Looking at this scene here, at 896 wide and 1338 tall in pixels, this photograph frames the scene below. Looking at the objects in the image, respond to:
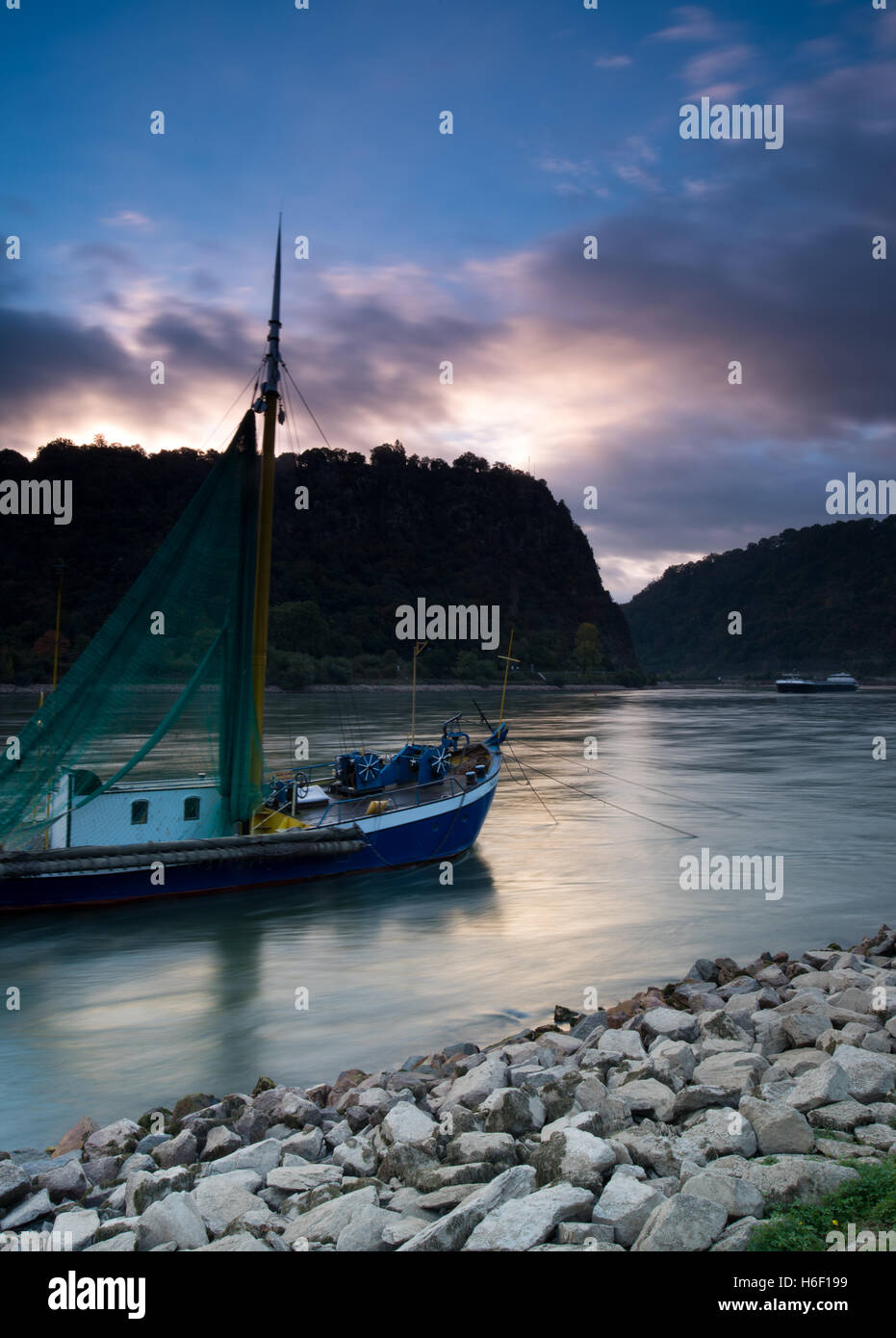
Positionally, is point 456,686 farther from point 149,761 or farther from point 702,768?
point 149,761

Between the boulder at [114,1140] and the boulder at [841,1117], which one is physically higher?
the boulder at [841,1117]

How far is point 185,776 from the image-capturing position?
17.1 meters

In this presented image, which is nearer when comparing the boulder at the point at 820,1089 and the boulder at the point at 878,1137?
the boulder at the point at 878,1137

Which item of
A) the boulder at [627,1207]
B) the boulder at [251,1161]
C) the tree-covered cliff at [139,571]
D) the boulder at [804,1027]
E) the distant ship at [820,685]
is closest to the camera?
the boulder at [627,1207]

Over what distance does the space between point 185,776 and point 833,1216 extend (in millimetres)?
14132

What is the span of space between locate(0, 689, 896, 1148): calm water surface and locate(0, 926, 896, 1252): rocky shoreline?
183cm

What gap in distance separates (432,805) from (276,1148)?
12067mm

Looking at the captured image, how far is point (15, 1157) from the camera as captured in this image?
23.9 feet

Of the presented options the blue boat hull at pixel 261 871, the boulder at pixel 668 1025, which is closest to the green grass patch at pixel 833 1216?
the boulder at pixel 668 1025

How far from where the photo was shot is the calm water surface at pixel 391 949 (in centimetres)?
1000

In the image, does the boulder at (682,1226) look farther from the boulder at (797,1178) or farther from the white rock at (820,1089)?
the white rock at (820,1089)

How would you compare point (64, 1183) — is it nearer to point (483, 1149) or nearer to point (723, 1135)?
point (483, 1149)

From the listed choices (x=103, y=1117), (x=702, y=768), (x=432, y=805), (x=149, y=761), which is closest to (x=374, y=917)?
(x=432, y=805)

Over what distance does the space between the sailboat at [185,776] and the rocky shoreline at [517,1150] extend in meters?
7.54
